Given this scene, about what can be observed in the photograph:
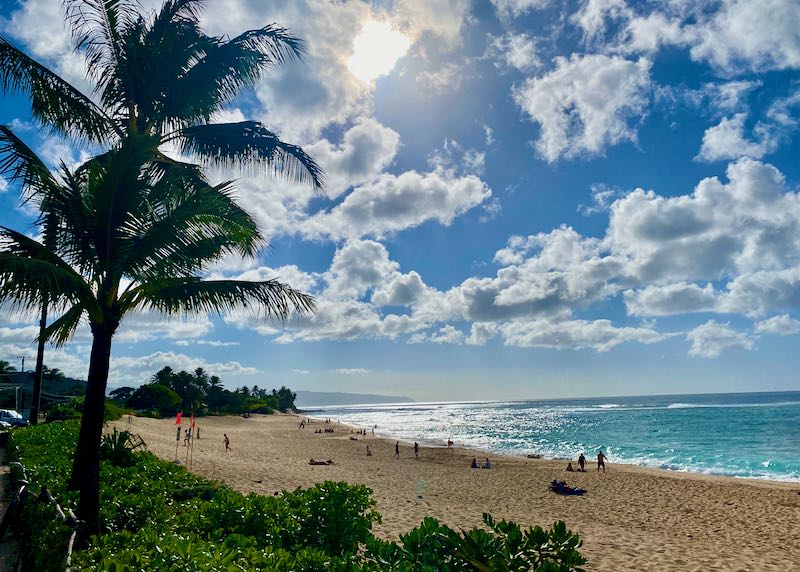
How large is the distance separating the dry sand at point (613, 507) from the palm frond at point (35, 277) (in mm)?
8086

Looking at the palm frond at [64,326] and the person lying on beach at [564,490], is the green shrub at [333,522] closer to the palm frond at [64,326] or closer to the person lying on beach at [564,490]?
the palm frond at [64,326]

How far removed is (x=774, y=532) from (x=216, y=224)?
17.1 metres

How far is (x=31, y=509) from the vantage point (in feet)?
21.4

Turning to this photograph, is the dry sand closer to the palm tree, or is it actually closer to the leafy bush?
the leafy bush

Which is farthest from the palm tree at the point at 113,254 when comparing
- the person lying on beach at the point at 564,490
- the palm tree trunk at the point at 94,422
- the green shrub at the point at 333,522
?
the person lying on beach at the point at 564,490

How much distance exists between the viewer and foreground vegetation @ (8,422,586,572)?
2.77 m

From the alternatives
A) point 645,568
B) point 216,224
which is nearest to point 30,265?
point 216,224

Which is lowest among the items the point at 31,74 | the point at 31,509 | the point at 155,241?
the point at 31,509

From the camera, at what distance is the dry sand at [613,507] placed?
35.8 ft

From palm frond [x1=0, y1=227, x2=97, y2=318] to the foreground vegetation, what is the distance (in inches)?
105

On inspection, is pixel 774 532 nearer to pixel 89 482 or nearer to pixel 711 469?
pixel 89 482

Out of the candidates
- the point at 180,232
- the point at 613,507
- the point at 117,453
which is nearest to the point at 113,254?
the point at 180,232

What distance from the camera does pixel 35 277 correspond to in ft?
19.1

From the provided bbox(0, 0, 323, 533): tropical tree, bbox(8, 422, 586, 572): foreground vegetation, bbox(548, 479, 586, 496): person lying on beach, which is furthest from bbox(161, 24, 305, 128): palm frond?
bbox(548, 479, 586, 496): person lying on beach
